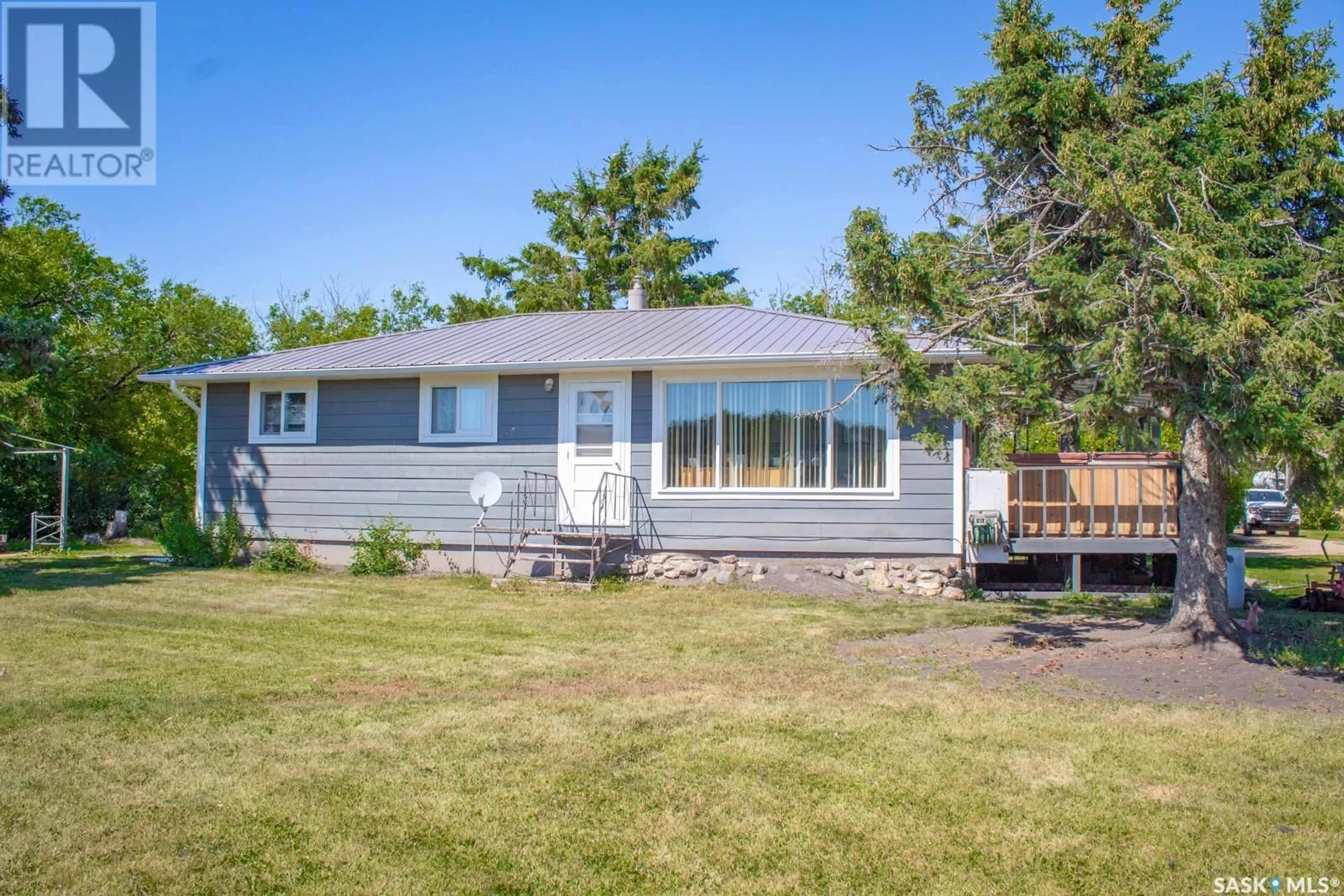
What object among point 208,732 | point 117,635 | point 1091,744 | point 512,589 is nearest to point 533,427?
point 512,589

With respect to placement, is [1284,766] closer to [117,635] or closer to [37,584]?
[117,635]

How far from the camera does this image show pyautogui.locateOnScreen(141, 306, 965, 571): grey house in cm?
1146

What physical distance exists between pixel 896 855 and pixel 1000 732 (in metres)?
1.82

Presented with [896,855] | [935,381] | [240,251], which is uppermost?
[240,251]

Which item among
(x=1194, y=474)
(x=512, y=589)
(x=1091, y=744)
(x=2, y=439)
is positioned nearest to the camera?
(x=1091, y=744)

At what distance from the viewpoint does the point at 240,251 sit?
2522 cm

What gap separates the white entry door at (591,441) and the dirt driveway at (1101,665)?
4.96 metres

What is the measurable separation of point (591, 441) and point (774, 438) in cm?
239

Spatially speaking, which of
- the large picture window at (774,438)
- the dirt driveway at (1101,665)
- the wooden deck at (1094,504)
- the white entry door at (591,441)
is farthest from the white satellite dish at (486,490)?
the wooden deck at (1094,504)

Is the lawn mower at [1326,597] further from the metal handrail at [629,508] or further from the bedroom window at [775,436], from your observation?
the metal handrail at [629,508]

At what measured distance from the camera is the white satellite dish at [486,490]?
488 inches

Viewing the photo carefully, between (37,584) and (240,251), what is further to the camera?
(240,251)

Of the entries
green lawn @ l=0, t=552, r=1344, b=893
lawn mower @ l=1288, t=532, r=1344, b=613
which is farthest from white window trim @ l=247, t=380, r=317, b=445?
lawn mower @ l=1288, t=532, r=1344, b=613

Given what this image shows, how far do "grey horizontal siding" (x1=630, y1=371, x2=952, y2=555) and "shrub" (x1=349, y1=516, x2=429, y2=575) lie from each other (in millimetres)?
3307
